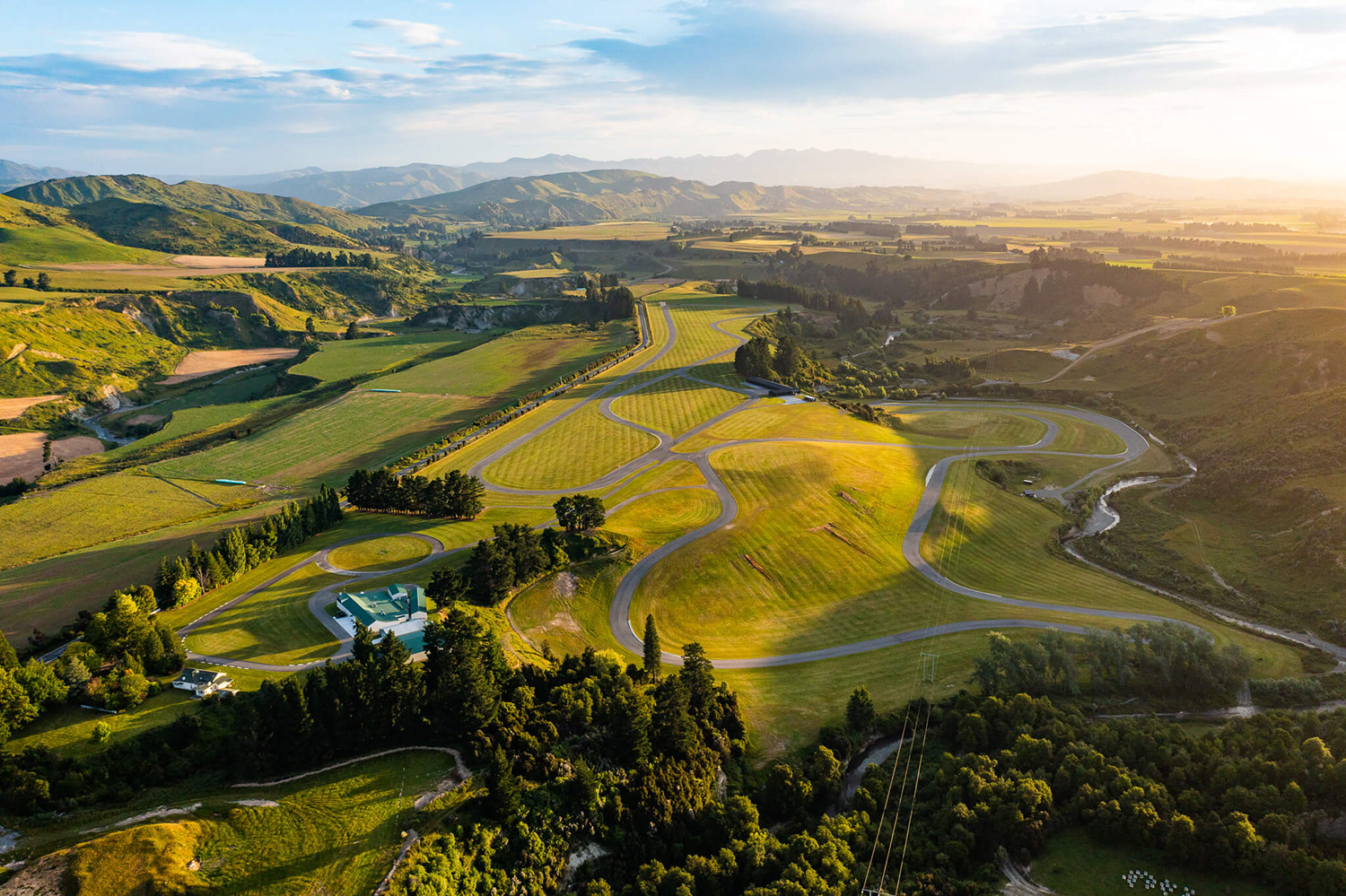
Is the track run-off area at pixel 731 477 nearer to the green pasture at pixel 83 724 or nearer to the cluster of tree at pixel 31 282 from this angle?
the green pasture at pixel 83 724

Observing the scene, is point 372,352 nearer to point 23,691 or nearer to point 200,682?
point 200,682

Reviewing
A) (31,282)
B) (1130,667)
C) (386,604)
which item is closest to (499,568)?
(386,604)

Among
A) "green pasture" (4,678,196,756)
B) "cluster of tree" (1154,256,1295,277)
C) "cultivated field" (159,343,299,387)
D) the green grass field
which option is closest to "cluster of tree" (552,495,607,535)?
the green grass field

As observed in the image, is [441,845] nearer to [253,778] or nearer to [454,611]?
[253,778]

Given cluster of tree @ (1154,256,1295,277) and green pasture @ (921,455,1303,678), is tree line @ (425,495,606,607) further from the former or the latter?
cluster of tree @ (1154,256,1295,277)

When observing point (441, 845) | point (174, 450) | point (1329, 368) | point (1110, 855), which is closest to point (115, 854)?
point (441, 845)
